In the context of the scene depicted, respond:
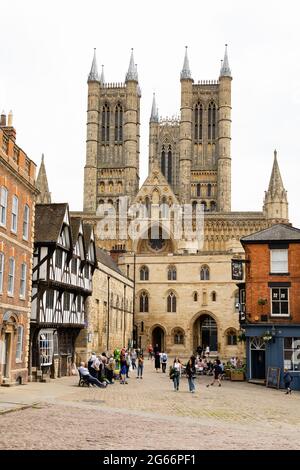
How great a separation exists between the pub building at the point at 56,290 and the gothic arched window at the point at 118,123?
72.5 metres

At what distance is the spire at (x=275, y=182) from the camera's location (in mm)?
90500

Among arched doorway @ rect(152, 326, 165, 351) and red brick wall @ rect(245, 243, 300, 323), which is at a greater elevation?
red brick wall @ rect(245, 243, 300, 323)

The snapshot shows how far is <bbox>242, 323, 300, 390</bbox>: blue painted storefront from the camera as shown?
30.2m

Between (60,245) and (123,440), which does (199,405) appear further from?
(60,245)

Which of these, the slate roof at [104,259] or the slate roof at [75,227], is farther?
the slate roof at [104,259]

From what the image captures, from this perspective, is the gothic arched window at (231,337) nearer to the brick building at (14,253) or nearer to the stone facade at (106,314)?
the stone facade at (106,314)

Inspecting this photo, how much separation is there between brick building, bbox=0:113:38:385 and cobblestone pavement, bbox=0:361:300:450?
1.43 meters

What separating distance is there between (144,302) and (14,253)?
39.3 meters

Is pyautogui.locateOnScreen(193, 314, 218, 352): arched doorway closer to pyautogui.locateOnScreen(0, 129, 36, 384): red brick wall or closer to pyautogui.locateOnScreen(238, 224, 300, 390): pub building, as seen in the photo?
pyautogui.locateOnScreen(238, 224, 300, 390): pub building

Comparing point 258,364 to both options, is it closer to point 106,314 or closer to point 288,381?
point 288,381

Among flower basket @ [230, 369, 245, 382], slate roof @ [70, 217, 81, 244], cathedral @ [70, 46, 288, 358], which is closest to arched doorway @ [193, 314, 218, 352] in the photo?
cathedral @ [70, 46, 288, 358]

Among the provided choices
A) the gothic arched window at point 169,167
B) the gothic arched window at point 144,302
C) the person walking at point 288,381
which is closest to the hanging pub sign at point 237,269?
the person walking at point 288,381

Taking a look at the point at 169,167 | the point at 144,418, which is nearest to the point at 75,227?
the point at 144,418

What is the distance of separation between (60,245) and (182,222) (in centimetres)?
5325
